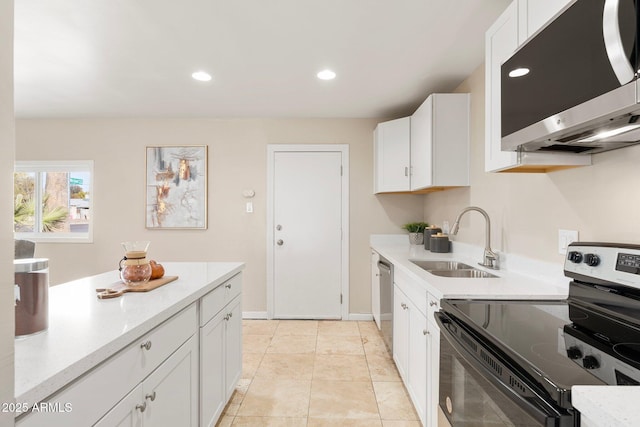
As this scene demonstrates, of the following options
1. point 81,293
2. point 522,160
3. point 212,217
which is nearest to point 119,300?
point 81,293

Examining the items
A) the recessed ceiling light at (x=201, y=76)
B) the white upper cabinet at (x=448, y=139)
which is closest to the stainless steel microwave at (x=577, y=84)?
the white upper cabinet at (x=448, y=139)

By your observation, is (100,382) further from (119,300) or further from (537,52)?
(537,52)

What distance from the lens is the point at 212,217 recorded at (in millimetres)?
3893

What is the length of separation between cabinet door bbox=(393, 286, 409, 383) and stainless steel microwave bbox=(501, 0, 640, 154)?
1.27 metres

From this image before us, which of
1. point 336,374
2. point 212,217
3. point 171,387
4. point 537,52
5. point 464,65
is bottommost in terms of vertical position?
point 336,374

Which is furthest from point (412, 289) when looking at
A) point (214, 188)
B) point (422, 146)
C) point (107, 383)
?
point (214, 188)

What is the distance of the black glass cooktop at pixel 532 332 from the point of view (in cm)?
73

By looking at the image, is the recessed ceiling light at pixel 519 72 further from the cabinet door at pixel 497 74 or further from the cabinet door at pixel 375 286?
the cabinet door at pixel 375 286

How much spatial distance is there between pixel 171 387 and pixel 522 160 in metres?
1.72

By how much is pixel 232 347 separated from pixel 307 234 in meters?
1.89

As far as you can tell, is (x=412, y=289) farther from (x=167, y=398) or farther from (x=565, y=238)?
(x=167, y=398)

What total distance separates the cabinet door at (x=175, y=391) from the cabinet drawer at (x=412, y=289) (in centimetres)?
118

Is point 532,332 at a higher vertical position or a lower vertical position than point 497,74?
lower

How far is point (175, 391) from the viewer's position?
4.42 feet
